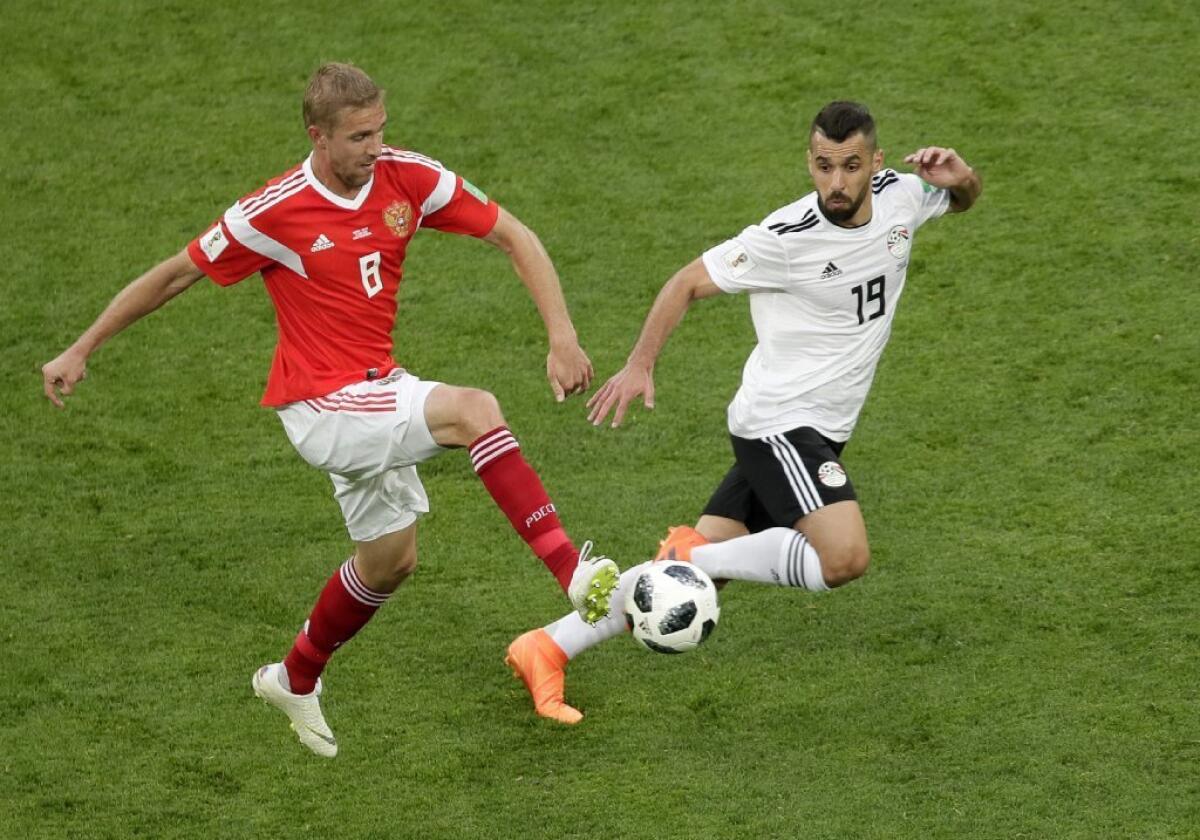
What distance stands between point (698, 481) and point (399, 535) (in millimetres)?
2002

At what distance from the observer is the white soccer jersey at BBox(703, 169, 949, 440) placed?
6195mm

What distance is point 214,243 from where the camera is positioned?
5.67 metres

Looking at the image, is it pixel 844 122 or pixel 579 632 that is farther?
pixel 579 632

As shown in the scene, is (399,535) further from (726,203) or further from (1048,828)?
(726,203)

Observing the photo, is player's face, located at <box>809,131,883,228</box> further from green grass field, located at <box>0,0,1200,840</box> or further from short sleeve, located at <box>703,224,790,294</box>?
green grass field, located at <box>0,0,1200,840</box>

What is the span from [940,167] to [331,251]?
212cm

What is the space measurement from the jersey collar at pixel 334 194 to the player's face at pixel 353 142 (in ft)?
0.21

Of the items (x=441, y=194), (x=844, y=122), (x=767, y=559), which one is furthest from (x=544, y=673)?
(x=844, y=122)

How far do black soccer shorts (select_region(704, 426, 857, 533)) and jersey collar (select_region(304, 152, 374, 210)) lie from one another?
1.56 meters

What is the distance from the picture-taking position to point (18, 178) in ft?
33.1

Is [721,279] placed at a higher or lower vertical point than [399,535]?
higher

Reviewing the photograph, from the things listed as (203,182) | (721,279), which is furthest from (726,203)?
(721,279)

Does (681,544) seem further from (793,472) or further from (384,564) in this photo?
(384,564)

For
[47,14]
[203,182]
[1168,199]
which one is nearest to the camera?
[1168,199]
